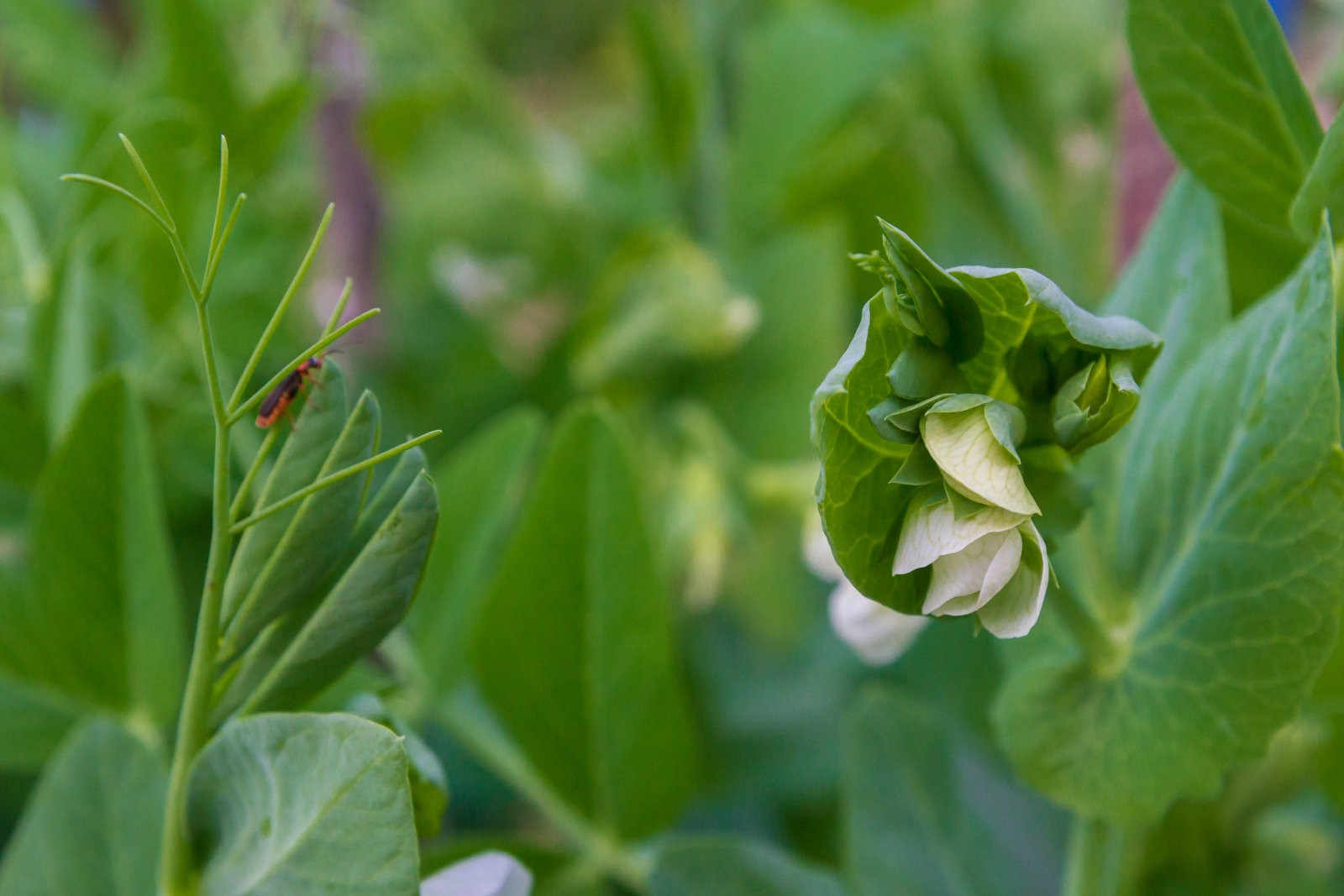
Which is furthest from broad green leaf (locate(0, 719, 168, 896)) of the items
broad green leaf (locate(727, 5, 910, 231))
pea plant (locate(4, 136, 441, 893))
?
broad green leaf (locate(727, 5, 910, 231))

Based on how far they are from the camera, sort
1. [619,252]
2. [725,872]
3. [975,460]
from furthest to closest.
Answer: [619,252] → [725,872] → [975,460]

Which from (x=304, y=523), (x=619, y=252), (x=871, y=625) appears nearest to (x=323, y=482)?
(x=304, y=523)

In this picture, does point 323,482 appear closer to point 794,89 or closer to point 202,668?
point 202,668

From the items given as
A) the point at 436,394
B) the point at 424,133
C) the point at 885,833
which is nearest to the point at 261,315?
the point at 436,394

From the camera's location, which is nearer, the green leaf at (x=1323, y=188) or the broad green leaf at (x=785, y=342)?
the green leaf at (x=1323, y=188)

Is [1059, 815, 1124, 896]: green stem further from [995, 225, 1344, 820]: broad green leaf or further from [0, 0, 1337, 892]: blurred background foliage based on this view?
[0, 0, 1337, 892]: blurred background foliage

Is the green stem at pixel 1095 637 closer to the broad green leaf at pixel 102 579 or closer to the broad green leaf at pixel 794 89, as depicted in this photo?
the broad green leaf at pixel 102 579

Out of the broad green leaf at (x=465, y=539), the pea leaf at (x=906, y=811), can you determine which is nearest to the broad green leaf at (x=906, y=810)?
the pea leaf at (x=906, y=811)
